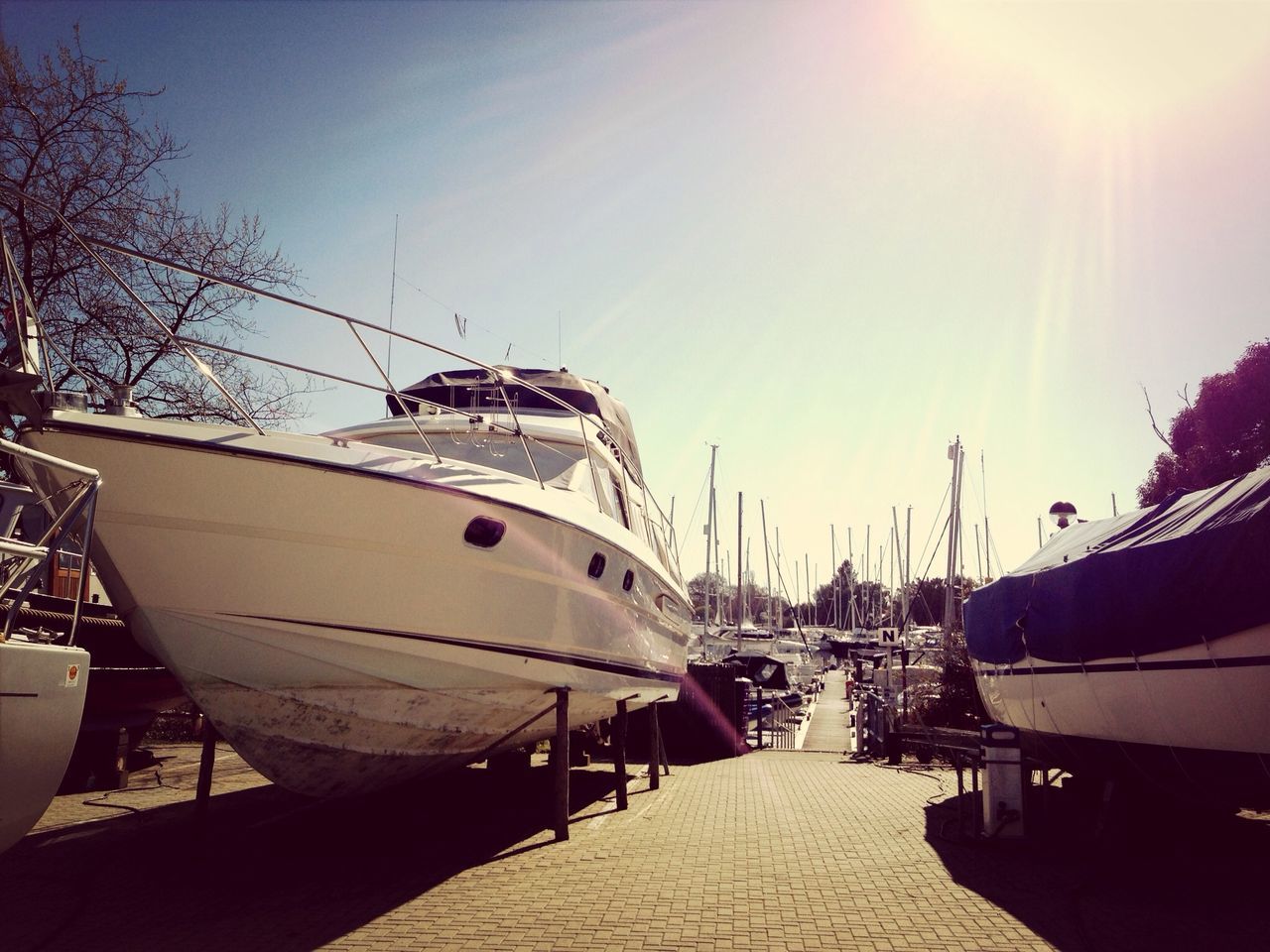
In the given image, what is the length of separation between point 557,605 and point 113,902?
360cm

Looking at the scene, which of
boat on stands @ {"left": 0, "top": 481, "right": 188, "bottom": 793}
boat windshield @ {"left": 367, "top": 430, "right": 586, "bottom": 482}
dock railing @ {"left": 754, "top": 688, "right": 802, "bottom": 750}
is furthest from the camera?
dock railing @ {"left": 754, "top": 688, "right": 802, "bottom": 750}

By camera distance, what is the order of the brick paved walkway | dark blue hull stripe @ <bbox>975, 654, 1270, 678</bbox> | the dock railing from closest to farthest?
the brick paved walkway, dark blue hull stripe @ <bbox>975, 654, 1270, 678</bbox>, the dock railing

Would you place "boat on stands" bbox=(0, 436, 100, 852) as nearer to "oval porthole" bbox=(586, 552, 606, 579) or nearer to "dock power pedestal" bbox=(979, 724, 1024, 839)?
"oval porthole" bbox=(586, 552, 606, 579)

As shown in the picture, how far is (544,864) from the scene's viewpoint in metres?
6.94

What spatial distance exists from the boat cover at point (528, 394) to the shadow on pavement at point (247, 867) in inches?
172

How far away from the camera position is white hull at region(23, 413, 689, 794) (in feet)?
19.6

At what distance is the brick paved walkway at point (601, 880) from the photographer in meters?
5.12

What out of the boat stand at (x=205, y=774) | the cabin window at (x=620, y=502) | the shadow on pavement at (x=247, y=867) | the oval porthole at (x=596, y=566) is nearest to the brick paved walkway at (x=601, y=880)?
the shadow on pavement at (x=247, y=867)

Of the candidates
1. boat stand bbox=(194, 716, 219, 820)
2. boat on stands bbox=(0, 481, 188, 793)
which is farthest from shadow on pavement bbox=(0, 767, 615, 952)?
boat on stands bbox=(0, 481, 188, 793)

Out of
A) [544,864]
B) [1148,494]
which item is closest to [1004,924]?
[544,864]

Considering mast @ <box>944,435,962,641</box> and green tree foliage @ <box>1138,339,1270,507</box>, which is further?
mast @ <box>944,435,962,641</box>

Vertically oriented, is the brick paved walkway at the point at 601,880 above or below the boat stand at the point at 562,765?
below

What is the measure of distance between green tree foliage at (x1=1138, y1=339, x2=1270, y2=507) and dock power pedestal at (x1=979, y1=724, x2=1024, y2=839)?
49.1 feet

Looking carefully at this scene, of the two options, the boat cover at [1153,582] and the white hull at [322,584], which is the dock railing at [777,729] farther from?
the white hull at [322,584]
